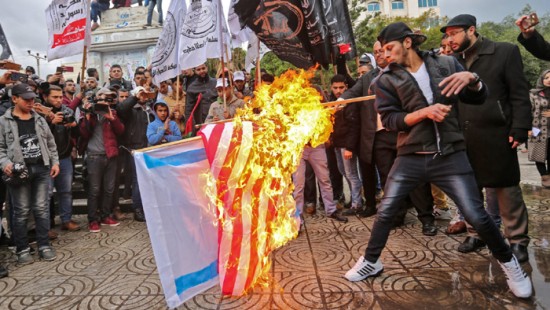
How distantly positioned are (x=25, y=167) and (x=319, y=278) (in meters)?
4.08

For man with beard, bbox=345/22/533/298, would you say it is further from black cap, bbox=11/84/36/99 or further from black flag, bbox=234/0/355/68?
black cap, bbox=11/84/36/99

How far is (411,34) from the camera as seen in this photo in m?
3.21

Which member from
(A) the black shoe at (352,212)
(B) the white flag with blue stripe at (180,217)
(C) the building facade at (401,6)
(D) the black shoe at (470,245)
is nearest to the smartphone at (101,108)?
Answer: (B) the white flag with blue stripe at (180,217)

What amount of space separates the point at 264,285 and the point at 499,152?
9.40ft

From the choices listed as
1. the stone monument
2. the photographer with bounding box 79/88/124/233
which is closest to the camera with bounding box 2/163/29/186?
the photographer with bounding box 79/88/124/233

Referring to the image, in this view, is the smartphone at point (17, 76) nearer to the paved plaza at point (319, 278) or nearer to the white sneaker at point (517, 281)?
the paved plaza at point (319, 278)

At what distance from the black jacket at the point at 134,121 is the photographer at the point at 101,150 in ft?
0.84

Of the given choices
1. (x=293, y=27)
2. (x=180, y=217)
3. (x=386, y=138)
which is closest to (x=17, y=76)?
(x=293, y=27)

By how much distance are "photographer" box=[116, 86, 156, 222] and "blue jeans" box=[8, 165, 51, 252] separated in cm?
170

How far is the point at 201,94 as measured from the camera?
749 cm

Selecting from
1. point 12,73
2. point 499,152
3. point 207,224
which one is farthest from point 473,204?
point 12,73

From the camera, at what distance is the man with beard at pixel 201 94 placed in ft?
24.9

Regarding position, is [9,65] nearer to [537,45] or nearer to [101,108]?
[101,108]

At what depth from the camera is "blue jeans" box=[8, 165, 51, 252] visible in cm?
468
